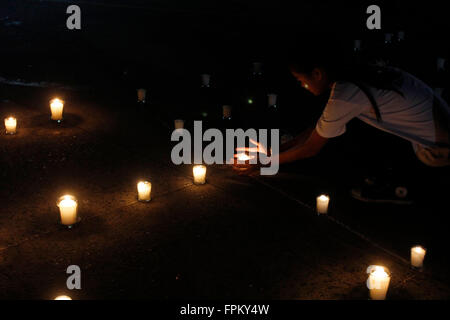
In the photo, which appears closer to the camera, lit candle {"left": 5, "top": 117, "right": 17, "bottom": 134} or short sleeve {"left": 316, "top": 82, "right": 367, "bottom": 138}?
short sleeve {"left": 316, "top": 82, "right": 367, "bottom": 138}

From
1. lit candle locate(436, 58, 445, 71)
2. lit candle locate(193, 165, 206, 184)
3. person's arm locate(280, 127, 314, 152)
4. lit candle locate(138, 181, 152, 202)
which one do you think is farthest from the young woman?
lit candle locate(436, 58, 445, 71)

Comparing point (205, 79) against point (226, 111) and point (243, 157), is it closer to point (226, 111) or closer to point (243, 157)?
point (226, 111)

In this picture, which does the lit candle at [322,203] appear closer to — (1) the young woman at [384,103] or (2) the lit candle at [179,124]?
(1) the young woman at [384,103]

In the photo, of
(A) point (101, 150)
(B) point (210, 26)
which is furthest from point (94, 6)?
(A) point (101, 150)

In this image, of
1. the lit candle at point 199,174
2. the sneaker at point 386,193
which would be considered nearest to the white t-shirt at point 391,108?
the sneaker at point 386,193

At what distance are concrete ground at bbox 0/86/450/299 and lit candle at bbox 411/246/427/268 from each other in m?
0.08

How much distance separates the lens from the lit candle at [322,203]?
16.1 feet

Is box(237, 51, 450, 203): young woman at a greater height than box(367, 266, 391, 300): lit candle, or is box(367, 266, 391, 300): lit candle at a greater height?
box(237, 51, 450, 203): young woman

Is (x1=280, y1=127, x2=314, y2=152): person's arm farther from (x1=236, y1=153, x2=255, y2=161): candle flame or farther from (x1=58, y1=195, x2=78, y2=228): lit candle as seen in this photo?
(x1=58, y1=195, x2=78, y2=228): lit candle

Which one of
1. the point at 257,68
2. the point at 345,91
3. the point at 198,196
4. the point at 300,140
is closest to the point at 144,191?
the point at 198,196

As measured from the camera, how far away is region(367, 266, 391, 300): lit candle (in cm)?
374

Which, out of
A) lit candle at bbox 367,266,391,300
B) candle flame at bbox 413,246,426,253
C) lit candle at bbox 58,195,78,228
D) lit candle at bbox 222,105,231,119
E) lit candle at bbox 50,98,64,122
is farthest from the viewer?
lit candle at bbox 222,105,231,119

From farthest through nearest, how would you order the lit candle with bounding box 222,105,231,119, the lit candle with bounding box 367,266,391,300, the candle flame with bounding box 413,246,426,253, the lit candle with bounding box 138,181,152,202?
the lit candle with bounding box 222,105,231,119
the lit candle with bounding box 138,181,152,202
the candle flame with bounding box 413,246,426,253
the lit candle with bounding box 367,266,391,300

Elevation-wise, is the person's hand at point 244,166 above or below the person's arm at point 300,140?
below
